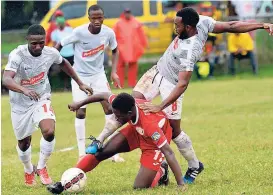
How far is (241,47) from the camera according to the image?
89.1 ft

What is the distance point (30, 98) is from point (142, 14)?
1712 centimetres

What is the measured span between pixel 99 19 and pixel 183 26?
112 inches

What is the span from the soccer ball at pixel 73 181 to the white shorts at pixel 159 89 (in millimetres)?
1520

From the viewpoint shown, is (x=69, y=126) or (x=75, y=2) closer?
(x=69, y=126)

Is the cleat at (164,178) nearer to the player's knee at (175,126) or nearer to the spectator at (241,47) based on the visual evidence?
the player's knee at (175,126)

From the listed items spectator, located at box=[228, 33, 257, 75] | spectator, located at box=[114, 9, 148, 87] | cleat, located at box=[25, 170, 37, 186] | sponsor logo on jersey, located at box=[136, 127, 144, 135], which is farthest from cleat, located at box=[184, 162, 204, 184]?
spectator, located at box=[228, 33, 257, 75]

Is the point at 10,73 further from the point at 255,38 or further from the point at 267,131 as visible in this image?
the point at 255,38

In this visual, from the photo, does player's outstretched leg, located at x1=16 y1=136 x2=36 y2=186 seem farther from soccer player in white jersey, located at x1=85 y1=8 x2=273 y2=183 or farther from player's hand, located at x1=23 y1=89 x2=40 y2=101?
soccer player in white jersey, located at x1=85 y1=8 x2=273 y2=183

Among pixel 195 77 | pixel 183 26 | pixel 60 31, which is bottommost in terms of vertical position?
pixel 195 77

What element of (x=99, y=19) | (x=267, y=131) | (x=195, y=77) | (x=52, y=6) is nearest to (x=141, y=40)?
(x=195, y=77)

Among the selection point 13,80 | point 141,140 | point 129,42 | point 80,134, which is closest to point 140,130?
Answer: point 141,140

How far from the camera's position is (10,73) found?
1109 cm

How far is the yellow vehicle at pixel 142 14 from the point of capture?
2736cm

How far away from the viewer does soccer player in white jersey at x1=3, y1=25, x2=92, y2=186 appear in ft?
36.6
